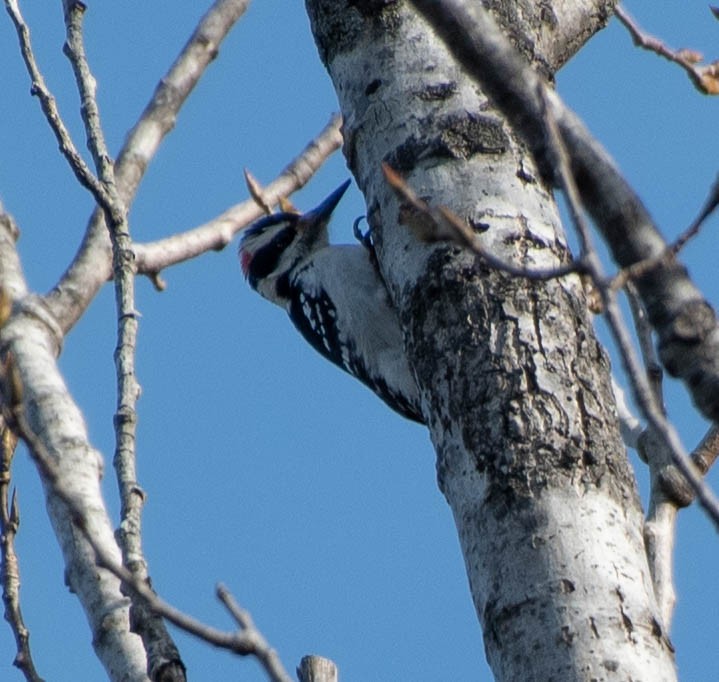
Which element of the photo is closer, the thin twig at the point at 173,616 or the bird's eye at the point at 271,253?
the thin twig at the point at 173,616

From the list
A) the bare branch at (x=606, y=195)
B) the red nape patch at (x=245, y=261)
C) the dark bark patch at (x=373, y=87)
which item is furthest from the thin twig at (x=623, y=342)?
the red nape patch at (x=245, y=261)

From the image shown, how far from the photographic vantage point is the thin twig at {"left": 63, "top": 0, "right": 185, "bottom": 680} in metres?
2.25

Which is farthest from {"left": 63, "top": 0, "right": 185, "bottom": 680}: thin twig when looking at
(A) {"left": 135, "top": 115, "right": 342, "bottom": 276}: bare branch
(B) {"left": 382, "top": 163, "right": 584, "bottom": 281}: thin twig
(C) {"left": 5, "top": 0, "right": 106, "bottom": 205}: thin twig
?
(A) {"left": 135, "top": 115, "right": 342, "bottom": 276}: bare branch

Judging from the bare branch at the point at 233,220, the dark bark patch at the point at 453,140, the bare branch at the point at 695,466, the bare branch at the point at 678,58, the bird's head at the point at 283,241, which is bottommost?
the bare branch at the point at 695,466

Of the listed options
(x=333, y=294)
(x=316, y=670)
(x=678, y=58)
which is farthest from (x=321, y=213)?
(x=316, y=670)

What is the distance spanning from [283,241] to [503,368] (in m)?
4.21

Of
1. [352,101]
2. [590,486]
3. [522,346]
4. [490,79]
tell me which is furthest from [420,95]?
[490,79]

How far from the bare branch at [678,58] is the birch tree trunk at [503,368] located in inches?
29.0

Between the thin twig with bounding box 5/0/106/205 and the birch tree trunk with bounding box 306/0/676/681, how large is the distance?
603 mm

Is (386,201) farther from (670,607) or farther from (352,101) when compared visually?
(670,607)

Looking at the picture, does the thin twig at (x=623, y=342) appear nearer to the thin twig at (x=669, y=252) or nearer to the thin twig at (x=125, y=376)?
the thin twig at (x=669, y=252)

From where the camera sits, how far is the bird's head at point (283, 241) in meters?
6.55

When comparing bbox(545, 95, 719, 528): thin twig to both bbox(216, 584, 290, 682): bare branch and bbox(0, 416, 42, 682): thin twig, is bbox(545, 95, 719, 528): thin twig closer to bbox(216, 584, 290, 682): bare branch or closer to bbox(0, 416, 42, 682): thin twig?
bbox(216, 584, 290, 682): bare branch

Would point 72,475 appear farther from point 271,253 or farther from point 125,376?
point 271,253
